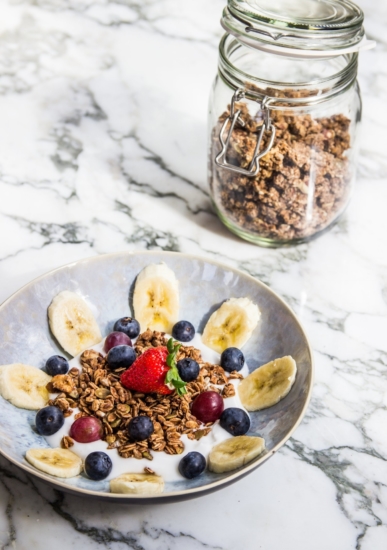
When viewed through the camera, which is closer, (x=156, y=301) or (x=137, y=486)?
(x=137, y=486)

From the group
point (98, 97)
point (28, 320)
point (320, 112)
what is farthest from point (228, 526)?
point (98, 97)

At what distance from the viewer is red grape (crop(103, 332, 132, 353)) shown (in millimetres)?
992

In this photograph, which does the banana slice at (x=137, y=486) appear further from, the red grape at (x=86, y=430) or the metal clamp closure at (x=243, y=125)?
the metal clamp closure at (x=243, y=125)

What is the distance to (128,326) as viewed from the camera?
103 cm

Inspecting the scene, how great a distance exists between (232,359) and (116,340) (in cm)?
18

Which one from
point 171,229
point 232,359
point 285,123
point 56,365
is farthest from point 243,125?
point 56,365

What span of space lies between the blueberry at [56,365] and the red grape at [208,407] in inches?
8.0

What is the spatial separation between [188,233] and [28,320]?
1.34ft

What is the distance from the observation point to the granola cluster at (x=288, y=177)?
1090 mm

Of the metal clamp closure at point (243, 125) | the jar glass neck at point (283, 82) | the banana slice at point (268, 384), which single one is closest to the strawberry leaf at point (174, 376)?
the banana slice at point (268, 384)

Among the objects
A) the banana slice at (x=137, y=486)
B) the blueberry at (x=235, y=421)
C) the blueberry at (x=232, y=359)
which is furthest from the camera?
the blueberry at (x=232, y=359)

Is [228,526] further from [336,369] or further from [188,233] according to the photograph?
[188,233]

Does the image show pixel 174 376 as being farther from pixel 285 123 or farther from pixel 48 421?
pixel 285 123

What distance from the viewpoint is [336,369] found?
1056 millimetres
